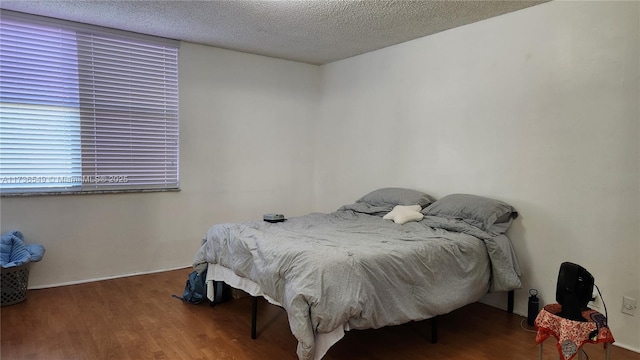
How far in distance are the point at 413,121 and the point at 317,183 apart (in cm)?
175

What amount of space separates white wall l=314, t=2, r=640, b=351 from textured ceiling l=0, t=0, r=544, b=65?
291mm

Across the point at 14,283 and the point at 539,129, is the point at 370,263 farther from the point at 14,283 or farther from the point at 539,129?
the point at 14,283

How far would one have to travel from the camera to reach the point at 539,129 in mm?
3029

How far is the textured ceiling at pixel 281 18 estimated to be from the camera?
10.1ft

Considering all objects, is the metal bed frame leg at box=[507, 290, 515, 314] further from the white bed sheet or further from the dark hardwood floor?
the white bed sheet

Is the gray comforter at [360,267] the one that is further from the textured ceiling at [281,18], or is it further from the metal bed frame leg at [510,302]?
the textured ceiling at [281,18]

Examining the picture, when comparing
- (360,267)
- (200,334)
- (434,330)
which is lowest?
(200,334)

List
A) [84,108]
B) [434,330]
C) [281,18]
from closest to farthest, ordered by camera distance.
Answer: [434,330], [281,18], [84,108]

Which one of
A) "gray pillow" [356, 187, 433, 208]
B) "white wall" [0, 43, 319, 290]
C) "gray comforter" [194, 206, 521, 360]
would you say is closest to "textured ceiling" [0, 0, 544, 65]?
"white wall" [0, 43, 319, 290]

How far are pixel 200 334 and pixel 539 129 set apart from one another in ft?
9.47

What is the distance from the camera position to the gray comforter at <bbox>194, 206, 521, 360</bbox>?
6.77ft

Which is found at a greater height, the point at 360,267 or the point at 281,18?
the point at 281,18

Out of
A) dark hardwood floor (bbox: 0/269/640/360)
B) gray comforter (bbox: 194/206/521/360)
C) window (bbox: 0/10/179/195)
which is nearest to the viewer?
gray comforter (bbox: 194/206/521/360)

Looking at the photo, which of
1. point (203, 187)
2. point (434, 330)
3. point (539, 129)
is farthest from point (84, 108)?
point (539, 129)
